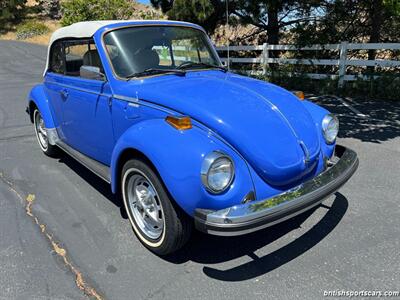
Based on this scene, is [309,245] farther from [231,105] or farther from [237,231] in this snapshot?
[231,105]

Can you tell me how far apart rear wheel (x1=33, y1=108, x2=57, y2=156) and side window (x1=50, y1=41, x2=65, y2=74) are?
903 millimetres

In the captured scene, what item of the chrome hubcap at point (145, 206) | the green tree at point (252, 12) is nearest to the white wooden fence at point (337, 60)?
the green tree at point (252, 12)

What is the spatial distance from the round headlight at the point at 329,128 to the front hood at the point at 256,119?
23cm

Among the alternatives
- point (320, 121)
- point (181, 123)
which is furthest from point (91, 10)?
point (181, 123)

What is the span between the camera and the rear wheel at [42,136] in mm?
5855

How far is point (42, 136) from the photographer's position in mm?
6090

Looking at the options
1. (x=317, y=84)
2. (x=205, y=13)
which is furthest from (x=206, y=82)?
(x=205, y=13)

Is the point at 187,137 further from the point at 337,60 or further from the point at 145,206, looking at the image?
the point at 337,60

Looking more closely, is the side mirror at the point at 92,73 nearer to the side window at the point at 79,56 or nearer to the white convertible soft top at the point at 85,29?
the side window at the point at 79,56

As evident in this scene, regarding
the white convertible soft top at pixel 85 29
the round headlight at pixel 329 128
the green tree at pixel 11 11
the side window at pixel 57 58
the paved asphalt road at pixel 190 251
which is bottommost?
the paved asphalt road at pixel 190 251

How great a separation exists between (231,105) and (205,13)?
10.1 m

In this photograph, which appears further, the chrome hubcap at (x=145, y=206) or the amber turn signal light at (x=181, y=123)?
the chrome hubcap at (x=145, y=206)

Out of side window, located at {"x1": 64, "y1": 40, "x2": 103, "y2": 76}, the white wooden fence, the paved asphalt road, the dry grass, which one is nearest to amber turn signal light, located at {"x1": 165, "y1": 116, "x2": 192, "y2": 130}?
the paved asphalt road

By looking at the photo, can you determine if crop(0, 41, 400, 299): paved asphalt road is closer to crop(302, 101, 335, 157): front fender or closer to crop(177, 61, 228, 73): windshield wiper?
crop(302, 101, 335, 157): front fender
